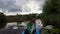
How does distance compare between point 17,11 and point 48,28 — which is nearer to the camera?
point 48,28

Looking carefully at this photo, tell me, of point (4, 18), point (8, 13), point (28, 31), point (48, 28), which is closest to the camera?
point (28, 31)

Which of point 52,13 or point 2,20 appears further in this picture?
point 2,20

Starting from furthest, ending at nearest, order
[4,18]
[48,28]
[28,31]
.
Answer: [4,18]
[48,28]
[28,31]

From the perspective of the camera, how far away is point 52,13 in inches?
153

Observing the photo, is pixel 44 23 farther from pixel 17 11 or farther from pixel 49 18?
pixel 17 11

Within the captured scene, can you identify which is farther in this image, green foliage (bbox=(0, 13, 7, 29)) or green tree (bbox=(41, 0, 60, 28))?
green foliage (bbox=(0, 13, 7, 29))

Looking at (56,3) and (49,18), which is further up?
(56,3)

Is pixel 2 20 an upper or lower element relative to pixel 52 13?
lower

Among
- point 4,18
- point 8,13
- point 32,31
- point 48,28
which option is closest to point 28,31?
point 32,31

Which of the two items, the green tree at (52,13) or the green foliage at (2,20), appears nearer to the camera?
the green tree at (52,13)

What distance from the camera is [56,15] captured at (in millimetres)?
3766

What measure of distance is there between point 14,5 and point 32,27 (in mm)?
2107

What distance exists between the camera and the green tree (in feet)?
12.3

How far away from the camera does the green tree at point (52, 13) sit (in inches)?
147
